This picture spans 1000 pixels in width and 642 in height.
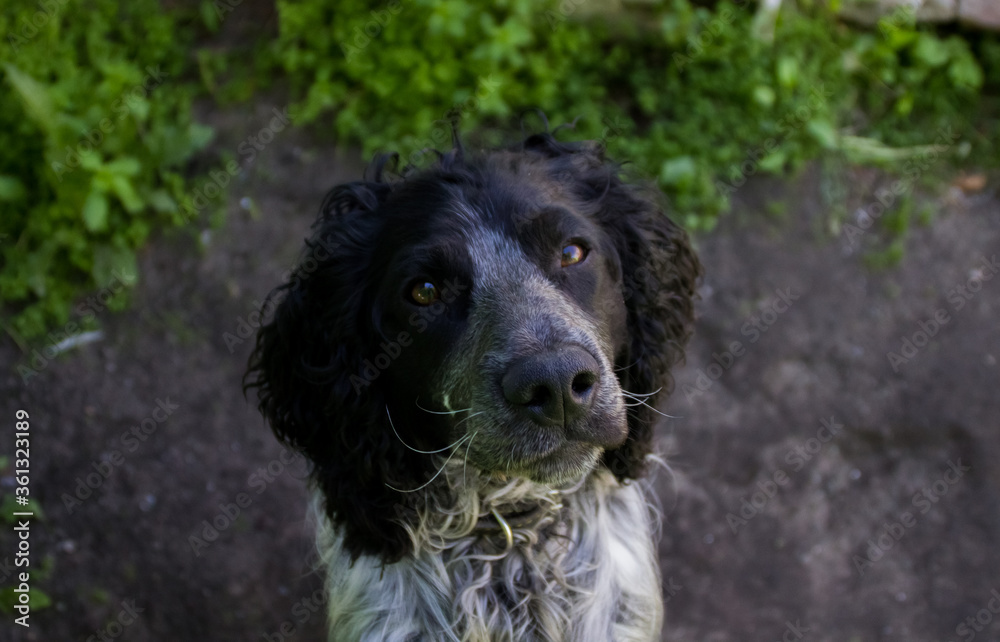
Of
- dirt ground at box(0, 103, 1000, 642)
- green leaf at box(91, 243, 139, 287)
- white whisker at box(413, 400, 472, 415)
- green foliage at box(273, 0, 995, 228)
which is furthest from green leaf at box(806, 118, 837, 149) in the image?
green leaf at box(91, 243, 139, 287)

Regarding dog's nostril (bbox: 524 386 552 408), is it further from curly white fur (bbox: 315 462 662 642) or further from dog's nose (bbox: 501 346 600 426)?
curly white fur (bbox: 315 462 662 642)

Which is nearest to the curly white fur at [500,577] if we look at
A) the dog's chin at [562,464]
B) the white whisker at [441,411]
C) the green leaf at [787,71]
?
the white whisker at [441,411]

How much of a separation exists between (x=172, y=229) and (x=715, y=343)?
3492mm

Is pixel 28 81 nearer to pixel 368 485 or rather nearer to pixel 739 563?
pixel 368 485

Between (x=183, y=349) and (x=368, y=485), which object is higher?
(x=368, y=485)

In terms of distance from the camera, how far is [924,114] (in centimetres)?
581

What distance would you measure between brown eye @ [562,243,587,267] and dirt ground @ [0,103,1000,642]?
172 centimetres

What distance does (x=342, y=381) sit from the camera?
3213mm

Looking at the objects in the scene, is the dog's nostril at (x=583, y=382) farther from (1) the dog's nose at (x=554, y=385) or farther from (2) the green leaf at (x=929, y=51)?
(2) the green leaf at (x=929, y=51)

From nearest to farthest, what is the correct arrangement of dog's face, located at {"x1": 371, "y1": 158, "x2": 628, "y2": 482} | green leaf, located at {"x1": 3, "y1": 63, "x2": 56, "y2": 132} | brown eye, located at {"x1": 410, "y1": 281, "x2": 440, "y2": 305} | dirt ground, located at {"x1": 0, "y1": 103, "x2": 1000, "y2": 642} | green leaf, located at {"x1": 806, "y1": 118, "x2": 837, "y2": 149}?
dog's face, located at {"x1": 371, "y1": 158, "x2": 628, "y2": 482} < brown eye, located at {"x1": 410, "y1": 281, "x2": 440, "y2": 305} < dirt ground, located at {"x1": 0, "y1": 103, "x2": 1000, "y2": 642} < green leaf, located at {"x1": 3, "y1": 63, "x2": 56, "y2": 132} < green leaf, located at {"x1": 806, "y1": 118, "x2": 837, "y2": 149}

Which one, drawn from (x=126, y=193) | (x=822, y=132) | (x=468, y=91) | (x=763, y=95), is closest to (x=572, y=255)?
(x=468, y=91)

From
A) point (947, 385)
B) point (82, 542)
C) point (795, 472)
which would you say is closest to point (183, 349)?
point (82, 542)

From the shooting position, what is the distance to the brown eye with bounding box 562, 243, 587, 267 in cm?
311

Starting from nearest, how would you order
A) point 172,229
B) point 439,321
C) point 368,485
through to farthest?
point 439,321, point 368,485, point 172,229
